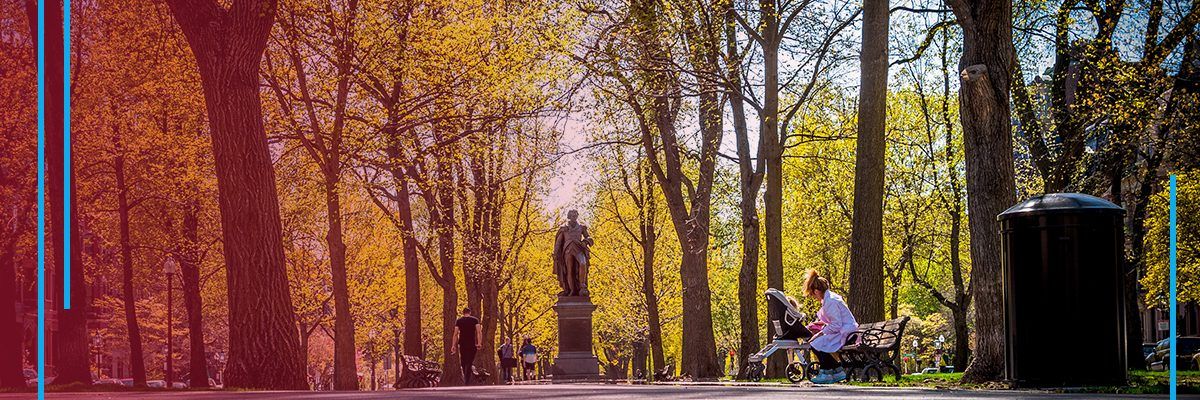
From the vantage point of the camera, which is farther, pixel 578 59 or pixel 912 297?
pixel 912 297

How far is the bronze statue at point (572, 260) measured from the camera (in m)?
31.8

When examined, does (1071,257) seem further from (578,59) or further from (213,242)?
(213,242)

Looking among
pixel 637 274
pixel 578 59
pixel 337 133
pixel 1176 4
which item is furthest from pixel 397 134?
pixel 637 274

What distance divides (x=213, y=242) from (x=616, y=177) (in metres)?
11.4

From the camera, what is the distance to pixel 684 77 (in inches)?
1021

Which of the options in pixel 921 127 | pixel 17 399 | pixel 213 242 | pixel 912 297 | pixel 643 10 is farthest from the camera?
pixel 912 297

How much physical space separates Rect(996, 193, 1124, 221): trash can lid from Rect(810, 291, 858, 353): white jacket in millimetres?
4507

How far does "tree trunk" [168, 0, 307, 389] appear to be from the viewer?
18.1 m

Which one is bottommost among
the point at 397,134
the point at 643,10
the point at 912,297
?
the point at 912,297

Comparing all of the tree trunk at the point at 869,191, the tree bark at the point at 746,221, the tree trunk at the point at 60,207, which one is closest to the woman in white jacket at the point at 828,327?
the tree trunk at the point at 869,191

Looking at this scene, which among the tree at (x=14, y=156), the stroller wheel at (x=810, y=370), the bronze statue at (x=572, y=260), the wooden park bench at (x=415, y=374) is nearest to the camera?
the stroller wheel at (x=810, y=370)

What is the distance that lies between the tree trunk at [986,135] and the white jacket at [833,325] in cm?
153

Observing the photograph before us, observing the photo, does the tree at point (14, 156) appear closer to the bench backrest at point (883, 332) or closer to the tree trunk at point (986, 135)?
the bench backrest at point (883, 332)

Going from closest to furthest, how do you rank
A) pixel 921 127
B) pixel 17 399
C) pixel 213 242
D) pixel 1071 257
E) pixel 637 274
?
pixel 1071 257 → pixel 17 399 → pixel 213 242 → pixel 921 127 → pixel 637 274
